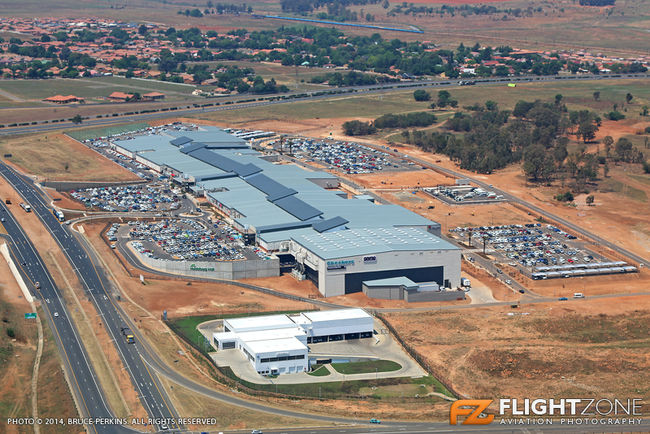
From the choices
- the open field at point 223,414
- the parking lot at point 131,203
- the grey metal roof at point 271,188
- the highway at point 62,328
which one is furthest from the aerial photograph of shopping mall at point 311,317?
the parking lot at point 131,203

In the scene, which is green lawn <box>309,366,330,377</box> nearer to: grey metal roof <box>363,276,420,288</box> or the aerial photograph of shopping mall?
the aerial photograph of shopping mall

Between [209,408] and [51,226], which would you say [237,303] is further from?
[51,226]

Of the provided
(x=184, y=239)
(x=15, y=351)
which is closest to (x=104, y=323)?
(x=15, y=351)

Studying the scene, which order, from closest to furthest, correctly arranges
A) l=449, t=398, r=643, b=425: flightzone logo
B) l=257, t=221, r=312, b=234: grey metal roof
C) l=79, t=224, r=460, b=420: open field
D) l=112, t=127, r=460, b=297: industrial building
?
l=449, t=398, r=643, b=425: flightzone logo, l=79, t=224, r=460, b=420: open field, l=112, t=127, r=460, b=297: industrial building, l=257, t=221, r=312, b=234: grey metal roof

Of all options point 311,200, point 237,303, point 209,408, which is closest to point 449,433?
point 209,408

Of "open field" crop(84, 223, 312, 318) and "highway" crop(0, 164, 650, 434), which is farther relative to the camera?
"open field" crop(84, 223, 312, 318)

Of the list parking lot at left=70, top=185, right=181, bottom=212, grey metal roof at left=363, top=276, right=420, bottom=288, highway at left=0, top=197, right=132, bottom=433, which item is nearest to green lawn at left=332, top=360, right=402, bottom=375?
grey metal roof at left=363, top=276, right=420, bottom=288
